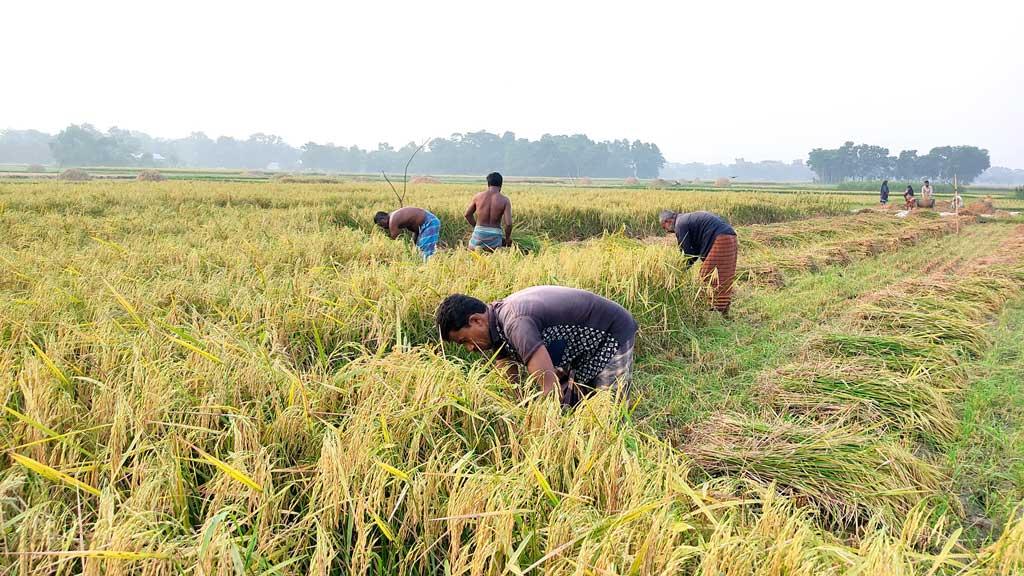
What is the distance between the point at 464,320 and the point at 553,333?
0.51m

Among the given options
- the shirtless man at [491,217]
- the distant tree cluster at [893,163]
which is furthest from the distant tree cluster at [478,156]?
the shirtless man at [491,217]

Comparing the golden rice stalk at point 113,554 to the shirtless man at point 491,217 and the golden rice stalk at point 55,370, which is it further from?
the shirtless man at point 491,217

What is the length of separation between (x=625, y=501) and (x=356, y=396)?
112 centimetres

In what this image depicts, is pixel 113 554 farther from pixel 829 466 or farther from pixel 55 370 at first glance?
pixel 829 466

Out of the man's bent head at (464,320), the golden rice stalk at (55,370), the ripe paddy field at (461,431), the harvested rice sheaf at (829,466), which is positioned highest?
the man's bent head at (464,320)

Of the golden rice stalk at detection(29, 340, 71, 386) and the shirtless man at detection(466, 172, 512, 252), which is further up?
the shirtless man at detection(466, 172, 512, 252)

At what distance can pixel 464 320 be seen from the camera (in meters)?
2.41

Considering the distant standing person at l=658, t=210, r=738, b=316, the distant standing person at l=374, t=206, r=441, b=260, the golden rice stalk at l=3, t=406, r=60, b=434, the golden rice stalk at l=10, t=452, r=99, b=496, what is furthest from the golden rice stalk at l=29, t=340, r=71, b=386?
the distant standing person at l=658, t=210, r=738, b=316

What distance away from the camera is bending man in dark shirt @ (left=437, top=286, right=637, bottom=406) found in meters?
2.39

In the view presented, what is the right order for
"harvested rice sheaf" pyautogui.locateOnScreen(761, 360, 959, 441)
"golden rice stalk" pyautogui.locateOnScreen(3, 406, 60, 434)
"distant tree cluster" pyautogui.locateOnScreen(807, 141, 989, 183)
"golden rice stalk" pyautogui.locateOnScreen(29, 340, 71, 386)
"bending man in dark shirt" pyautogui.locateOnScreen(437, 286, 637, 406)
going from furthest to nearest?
1. "distant tree cluster" pyautogui.locateOnScreen(807, 141, 989, 183)
2. "harvested rice sheaf" pyautogui.locateOnScreen(761, 360, 959, 441)
3. "bending man in dark shirt" pyautogui.locateOnScreen(437, 286, 637, 406)
4. "golden rice stalk" pyautogui.locateOnScreen(29, 340, 71, 386)
5. "golden rice stalk" pyautogui.locateOnScreen(3, 406, 60, 434)

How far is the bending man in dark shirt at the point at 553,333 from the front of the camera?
94.2 inches

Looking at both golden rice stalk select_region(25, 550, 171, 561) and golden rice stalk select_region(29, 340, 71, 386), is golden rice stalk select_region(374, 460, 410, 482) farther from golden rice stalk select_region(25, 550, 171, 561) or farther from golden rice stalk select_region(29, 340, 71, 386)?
golden rice stalk select_region(29, 340, 71, 386)

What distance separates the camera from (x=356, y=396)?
2.11 m

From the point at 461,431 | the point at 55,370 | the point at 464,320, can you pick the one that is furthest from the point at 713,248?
the point at 55,370
